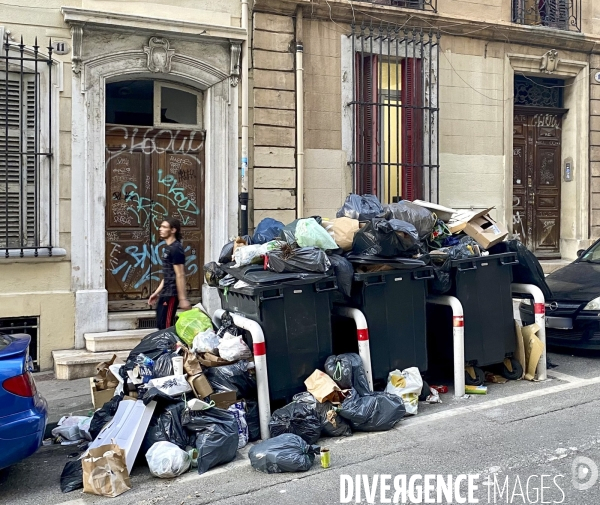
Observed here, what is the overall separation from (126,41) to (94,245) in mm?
2703

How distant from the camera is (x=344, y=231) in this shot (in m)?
6.04

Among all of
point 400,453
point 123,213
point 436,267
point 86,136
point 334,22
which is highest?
point 334,22

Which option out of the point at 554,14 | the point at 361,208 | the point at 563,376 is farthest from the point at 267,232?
the point at 554,14

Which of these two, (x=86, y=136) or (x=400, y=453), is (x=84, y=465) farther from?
(x=86, y=136)

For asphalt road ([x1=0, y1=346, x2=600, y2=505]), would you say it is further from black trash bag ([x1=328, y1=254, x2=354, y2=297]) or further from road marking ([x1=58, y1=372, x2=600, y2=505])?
black trash bag ([x1=328, y1=254, x2=354, y2=297])

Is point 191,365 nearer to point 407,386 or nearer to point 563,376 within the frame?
point 407,386

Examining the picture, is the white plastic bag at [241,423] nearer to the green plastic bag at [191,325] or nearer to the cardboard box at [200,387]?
the cardboard box at [200,387]

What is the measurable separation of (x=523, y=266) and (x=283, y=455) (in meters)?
3.60

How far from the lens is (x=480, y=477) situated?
4.34m

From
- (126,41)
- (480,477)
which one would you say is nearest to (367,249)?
(480,477)

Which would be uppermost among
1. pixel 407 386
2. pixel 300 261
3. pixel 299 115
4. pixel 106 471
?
pixel 299 115

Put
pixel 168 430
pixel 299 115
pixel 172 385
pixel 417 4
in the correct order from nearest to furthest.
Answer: pixel 168 430
pixel 172 385
pixel 299 115
pixel 417 4

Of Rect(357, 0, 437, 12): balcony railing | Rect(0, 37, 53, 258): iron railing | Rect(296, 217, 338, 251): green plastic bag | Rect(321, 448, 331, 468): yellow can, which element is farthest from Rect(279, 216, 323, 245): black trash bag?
Rect(357, 0, 437, 12): balcony railing

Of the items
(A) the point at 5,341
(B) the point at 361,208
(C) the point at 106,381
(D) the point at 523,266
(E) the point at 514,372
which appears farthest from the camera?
(D) the point at 523,266
